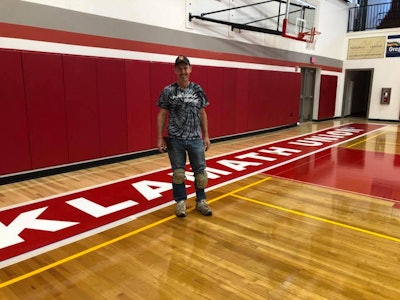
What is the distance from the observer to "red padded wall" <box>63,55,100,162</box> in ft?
17.7

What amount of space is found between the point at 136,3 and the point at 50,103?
254cm

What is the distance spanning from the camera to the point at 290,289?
2354 mm

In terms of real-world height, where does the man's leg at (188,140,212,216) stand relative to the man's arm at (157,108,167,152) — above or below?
below

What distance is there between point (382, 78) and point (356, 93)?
239cm

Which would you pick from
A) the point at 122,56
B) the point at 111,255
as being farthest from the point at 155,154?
the point at 111,255

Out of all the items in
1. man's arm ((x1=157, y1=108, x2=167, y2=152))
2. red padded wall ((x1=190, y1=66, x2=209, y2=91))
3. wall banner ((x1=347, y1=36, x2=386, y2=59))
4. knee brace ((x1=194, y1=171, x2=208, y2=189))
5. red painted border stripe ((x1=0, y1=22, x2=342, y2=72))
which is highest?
wall banner ((x1=347, y1=36, x2=386, y2=59))

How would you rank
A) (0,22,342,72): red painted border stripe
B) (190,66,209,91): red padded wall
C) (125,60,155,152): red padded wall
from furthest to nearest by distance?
(190,66,209,91): red padded wall → (125,60,155,152): red padded wall → (0,22,342,72): red painted border stripe

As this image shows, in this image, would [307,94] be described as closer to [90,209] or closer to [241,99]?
[241,99]

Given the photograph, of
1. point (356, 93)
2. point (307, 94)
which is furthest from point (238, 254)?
point (356, 93)

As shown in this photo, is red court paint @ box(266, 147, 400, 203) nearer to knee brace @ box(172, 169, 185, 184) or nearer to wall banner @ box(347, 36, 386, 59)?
knee brace @ box(172, 169, 185, 184)

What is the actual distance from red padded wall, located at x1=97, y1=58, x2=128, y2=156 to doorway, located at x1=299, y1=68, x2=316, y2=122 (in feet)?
27.9

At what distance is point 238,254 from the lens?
2846mm

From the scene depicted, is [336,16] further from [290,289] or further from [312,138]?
[290,289]

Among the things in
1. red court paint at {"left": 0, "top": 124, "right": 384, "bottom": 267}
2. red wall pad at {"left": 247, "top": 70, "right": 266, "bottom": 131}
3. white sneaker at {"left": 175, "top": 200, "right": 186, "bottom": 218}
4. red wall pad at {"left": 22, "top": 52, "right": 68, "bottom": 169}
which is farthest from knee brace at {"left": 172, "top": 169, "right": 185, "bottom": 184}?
red wall pad at {"left": 247, "top": 70, "right": 266, "bottom": 131}
